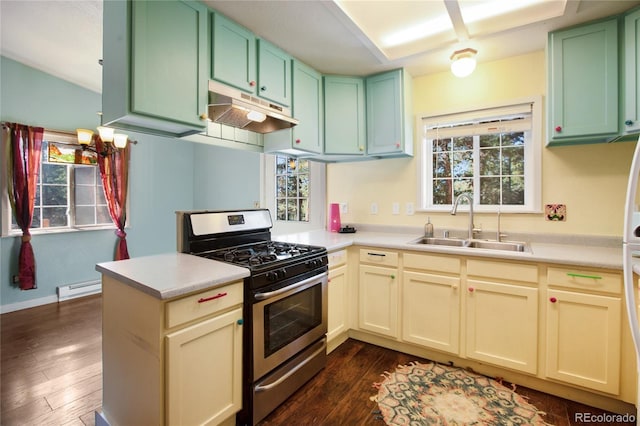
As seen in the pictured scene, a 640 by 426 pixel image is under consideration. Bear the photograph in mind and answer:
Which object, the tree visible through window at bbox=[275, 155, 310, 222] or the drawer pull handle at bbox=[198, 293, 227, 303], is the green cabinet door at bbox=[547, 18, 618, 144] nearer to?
the drawer pull handle at bbox=[198, 293, 227, 303]

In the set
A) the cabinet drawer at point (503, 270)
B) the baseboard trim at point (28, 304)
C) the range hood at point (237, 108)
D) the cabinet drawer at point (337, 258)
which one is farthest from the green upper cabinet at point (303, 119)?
the baseboard trim at point (28, 304)

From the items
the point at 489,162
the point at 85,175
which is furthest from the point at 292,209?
the point at 85,175

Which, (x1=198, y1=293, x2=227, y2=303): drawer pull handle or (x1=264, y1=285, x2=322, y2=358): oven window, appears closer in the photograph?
(x1=198, y1=293, x2=227, y2=303): drawer pull handle

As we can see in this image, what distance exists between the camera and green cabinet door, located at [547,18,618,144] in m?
1.91

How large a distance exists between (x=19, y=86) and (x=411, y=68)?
14.4ft

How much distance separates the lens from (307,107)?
262 centimetres

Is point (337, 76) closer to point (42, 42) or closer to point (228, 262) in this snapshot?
point (228, 262)

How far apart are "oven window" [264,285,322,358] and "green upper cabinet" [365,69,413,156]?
147 cm

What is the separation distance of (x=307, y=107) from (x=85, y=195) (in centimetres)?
352

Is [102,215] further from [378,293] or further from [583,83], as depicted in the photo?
[583,83]

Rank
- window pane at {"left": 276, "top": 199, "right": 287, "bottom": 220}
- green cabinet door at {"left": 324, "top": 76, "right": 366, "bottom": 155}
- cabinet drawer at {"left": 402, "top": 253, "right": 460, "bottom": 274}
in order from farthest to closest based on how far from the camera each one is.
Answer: window pane at {"left": 276, "top": 199, "right": 287, "bottom": 220}, green cabinet door at {"left": 324, "top": 76, "right": 366, "bottom": 155}, cabinet drawer at {"left": 402, "top": 253, "right": 460, "bottom": 274}

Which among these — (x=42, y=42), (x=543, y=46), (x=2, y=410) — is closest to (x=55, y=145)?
(x=42, y=42)

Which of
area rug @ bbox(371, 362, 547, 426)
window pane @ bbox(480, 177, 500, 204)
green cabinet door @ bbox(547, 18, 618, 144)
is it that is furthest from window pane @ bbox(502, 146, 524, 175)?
area rug @ bbox(371, 362, 547, 426)

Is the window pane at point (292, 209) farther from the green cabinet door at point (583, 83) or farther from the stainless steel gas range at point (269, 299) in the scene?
the green cabinet door at point (583, 83)
